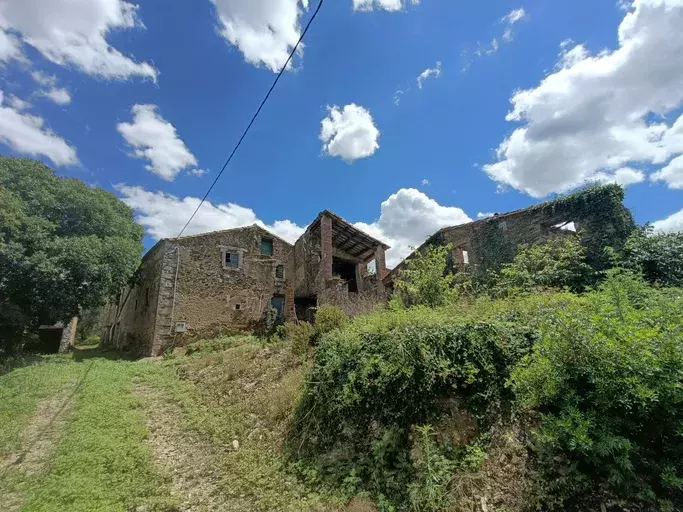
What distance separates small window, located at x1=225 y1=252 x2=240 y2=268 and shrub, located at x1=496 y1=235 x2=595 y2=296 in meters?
13.2

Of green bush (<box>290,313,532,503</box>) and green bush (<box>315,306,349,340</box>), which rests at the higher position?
green bush (<box>315,306,349,340</box>)

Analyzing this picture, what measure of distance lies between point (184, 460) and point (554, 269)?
11617 millimetres

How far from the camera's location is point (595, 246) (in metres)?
11.9

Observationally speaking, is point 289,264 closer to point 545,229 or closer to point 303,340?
point 303,340

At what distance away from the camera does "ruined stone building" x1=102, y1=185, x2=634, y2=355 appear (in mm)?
12531

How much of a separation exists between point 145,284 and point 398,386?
17.9 meters

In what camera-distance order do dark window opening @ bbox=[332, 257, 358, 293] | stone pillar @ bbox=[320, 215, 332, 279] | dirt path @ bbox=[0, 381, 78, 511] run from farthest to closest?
dark window opening @ bbox=[332, 257, 358, 293] → stone pillar @ bbox=[320, 215, 332, 279] → dirt path @ bbox=[0, 381, 78, 511]

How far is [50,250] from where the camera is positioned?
13.8 metres

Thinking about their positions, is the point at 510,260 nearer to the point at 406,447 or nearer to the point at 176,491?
the point at 406,447

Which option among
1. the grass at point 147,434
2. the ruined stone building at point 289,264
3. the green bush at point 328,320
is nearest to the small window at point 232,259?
the ruined stone building at point 289,264

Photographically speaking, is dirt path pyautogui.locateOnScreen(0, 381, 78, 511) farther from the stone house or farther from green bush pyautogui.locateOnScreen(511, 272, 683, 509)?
the stone house

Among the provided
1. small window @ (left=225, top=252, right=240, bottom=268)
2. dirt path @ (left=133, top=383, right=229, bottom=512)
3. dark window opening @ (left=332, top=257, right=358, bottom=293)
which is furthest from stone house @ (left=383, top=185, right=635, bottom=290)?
small window @ (left=225, top=252, right=240, bottom=268)

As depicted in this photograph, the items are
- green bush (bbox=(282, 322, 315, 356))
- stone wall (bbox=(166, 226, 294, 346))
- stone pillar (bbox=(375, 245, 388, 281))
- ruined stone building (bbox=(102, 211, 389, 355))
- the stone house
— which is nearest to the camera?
green bush (bbox=(282, 322, 315, 356))

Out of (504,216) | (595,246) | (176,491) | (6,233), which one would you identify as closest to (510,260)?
(504,216)
